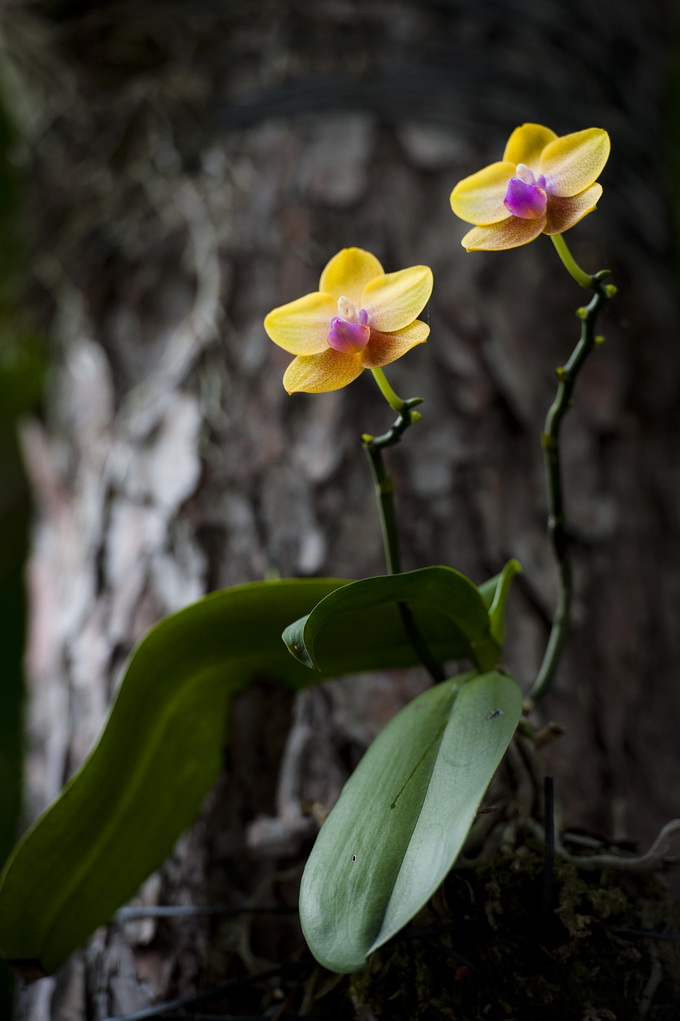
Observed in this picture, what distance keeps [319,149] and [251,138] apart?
0.11 m

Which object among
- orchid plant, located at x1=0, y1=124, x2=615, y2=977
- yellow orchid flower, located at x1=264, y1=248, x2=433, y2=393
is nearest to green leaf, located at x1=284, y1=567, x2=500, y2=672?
Answer: orchid plant, located at x1=0, y1=124, x2=615, y2=977

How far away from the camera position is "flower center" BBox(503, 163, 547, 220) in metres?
0.37

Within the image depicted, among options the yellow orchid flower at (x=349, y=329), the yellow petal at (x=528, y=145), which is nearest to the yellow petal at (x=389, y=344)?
the yellow orchid flower at (x=349, y=329)

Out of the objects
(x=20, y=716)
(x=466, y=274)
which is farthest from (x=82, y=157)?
(x=20, y=716)

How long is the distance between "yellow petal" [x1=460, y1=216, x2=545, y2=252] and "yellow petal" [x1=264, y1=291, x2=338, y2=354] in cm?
8

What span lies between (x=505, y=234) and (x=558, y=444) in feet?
0.40

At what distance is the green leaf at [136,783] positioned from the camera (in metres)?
0.49

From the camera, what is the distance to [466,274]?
3.10ft

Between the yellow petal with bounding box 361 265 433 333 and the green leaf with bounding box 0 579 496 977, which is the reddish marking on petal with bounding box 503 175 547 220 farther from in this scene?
the green leaf with bounding box 0 579 496 977

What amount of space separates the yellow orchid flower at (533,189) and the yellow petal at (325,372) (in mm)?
85

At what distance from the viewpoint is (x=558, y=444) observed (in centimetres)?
45

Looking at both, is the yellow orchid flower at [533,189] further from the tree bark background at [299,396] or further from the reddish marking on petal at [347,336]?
the tree bark background at [299,396]

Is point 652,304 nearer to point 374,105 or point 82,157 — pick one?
point 374,105

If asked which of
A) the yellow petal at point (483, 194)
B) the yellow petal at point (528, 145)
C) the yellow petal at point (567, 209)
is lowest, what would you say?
the yellow petal at point (567, 209)
